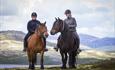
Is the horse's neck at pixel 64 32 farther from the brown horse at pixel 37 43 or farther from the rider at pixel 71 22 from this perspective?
the brown horse at pixel 37 43

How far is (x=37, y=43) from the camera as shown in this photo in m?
29.2

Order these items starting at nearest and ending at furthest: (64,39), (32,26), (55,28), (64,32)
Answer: (55,28), (64,32), (64,39), (32,26)

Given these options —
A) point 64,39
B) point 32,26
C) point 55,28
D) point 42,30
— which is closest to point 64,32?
point 64,39

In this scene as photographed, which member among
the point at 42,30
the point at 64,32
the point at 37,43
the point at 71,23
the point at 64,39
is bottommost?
the point at 37,43

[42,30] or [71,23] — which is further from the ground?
[71,23]

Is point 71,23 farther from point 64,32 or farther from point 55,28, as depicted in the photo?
point 55,28

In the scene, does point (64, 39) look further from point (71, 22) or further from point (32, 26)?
point (32, 26)

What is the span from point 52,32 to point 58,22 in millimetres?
868

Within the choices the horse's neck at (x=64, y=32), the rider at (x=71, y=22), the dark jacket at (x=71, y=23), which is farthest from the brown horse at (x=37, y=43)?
the dark jacket at (x=71, y=23)

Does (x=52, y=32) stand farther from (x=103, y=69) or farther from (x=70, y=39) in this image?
(x=103, y=69)

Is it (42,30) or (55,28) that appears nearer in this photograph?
(42,30)

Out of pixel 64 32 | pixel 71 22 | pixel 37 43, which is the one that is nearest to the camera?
pixel 37 43

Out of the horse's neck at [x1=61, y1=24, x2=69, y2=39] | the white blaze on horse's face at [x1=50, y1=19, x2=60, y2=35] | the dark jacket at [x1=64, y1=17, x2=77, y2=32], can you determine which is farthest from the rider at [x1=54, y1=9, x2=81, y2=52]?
the white blaze on horse's face at [x1=50, y1=19, x2=60, y2=35]

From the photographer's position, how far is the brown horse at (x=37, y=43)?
28.2 metres
